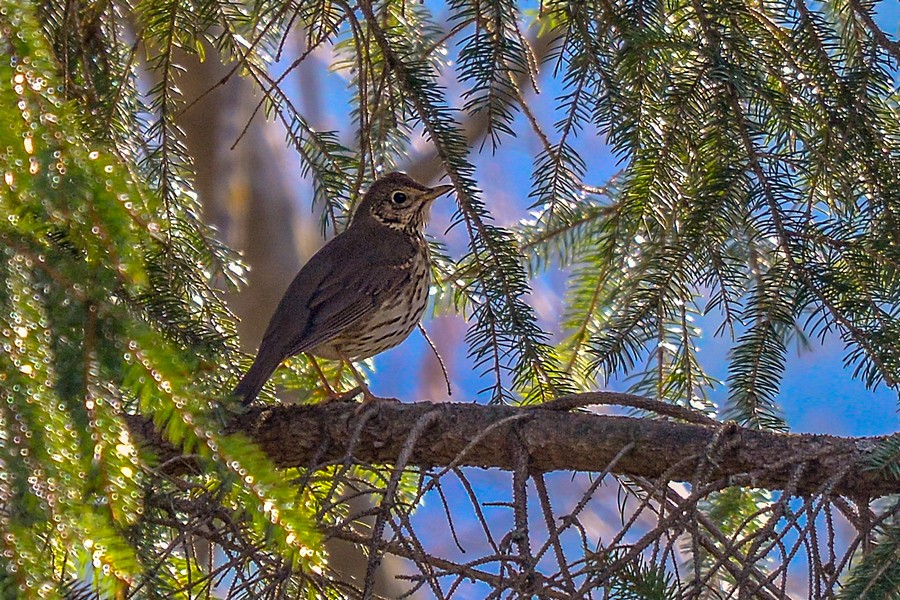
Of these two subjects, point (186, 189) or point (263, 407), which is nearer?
point (263, 407)

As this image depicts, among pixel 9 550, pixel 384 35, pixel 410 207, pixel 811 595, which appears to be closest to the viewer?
pixel 9 550

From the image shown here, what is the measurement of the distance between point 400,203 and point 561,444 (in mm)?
1787

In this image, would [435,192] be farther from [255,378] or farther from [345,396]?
[255,378]

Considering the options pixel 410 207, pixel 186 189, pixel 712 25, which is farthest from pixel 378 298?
pixel 712 25

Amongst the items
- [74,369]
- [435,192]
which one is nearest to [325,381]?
[435,192]

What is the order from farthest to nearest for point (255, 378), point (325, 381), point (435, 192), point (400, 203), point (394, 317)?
point (400, 203), point (435, 192), point (394, 317), point (325, 381), point (255, 378)

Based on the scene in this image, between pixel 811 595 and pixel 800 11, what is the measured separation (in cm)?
133

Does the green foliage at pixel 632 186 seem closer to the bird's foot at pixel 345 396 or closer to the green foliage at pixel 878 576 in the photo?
the green foliage at pixel 878 576

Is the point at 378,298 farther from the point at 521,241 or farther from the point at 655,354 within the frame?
the point at 655,354

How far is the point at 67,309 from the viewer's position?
1.18 meters

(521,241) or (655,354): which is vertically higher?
(521,241)

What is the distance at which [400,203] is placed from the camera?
3652 mm

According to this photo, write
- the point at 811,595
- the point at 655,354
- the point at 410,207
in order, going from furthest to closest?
→ the point at 410,207 → the point at 655,354 → the point at 811,595

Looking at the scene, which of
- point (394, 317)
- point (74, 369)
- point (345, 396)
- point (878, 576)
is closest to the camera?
point (74, 369)
